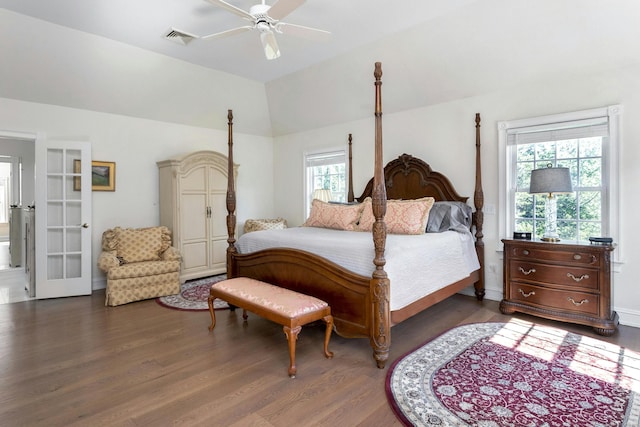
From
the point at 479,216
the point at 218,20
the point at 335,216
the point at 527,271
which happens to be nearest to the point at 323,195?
the point at 335,216

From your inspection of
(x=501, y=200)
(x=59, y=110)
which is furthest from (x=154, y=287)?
(x=501, y=200)

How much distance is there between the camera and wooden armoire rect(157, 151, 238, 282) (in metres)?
5.07

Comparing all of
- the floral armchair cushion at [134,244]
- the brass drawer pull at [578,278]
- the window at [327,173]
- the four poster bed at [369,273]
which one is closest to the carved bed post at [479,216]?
the four poster bed at [369,273]

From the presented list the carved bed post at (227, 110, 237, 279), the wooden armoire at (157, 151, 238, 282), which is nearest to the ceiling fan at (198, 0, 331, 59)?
the carved bed post at (227, 110, 237, 279)

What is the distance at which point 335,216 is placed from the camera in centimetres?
421

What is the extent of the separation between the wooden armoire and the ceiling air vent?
169 centimetres

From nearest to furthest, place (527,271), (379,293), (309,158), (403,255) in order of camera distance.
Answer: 1. (379,293)
2. (403,255)
3. (527,271)
4. (309,158)

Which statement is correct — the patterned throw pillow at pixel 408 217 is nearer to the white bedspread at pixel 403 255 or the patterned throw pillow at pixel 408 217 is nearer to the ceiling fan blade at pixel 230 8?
the white bedspread at pixel 403 255

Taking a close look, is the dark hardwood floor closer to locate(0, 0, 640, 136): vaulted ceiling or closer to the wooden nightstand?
the wooden nightstand

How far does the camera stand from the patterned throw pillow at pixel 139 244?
4520mm

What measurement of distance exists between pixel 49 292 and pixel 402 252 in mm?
4383

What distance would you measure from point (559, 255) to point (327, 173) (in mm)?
3660

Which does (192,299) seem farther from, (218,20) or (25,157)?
(25,157)

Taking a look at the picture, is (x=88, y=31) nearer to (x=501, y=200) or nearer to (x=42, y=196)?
(x=42, y=196)
